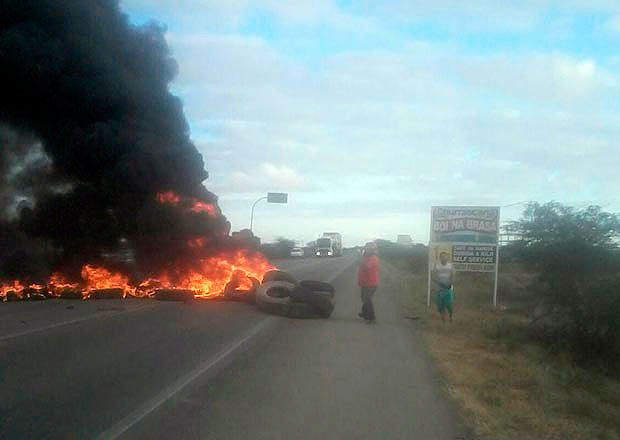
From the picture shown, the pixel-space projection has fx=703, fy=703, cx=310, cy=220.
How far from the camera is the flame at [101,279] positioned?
2136 centimetres

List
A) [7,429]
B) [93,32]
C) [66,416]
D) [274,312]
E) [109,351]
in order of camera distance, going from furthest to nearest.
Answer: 1. [93,32]
2. [274,312]
3. [109,351]
4. [66,416]
5. [7,429]

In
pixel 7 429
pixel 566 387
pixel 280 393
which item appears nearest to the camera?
pixel 7 429

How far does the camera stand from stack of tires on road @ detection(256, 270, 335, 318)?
1591 cm

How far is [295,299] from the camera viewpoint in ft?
52.5

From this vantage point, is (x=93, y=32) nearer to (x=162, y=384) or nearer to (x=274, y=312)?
(x=274, y=312)

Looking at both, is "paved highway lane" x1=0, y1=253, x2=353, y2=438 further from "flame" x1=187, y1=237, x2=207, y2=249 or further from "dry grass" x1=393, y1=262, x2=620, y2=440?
"flame" x1=187, y1=237, x2=207, y2=249

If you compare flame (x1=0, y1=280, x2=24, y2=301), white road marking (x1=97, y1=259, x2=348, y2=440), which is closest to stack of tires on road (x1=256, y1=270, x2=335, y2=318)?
white road marking (x1=97, y1=259, x2=348, y2=440)

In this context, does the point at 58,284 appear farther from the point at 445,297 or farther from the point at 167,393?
the point at 167,393

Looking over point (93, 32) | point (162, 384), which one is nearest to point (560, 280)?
point (162, 384)

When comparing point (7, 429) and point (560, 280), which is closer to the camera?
point (7, 429)

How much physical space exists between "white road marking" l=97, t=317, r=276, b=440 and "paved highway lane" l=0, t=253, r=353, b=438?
0.04 ft

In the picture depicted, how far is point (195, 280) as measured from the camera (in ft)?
71.8

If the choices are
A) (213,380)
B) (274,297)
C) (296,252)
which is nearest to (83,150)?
(274,297)

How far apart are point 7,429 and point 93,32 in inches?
837
